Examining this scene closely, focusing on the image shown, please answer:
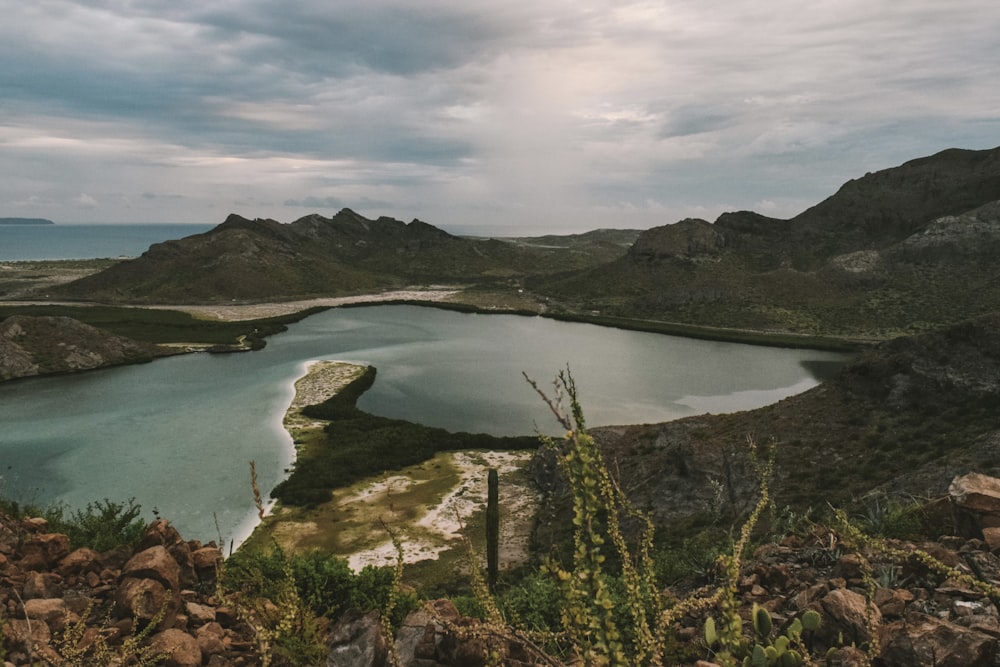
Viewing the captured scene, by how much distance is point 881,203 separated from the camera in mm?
141500

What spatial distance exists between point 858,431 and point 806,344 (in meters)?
63.7

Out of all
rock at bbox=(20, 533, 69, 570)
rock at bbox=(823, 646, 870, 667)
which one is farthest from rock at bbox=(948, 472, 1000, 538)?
rock at bbox=(20, 533, 69, 570)

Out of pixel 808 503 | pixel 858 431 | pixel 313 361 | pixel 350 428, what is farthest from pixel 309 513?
pixel 313 361

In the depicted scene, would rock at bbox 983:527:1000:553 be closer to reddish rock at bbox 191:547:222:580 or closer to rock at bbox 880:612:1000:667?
rock at bbox 880:612:1000:667

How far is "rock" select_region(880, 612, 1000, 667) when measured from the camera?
5.36 meters

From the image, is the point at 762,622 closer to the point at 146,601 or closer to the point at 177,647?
the point at 177,647

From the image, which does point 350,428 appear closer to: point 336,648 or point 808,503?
point 808,503

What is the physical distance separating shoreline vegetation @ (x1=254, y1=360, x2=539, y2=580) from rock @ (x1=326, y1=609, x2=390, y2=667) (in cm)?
1312

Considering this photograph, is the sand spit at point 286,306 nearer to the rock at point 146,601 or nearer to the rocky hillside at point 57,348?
the rocky hillside at point 57,348

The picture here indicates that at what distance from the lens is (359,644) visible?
7.52 m

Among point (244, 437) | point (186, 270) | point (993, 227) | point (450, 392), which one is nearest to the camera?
point (244, 437)

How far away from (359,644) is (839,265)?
135 meters

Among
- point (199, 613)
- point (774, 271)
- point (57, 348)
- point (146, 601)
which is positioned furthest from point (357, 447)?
point (774, 271)

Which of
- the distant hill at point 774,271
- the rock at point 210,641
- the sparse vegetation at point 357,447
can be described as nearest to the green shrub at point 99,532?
the rock at point 210,641
